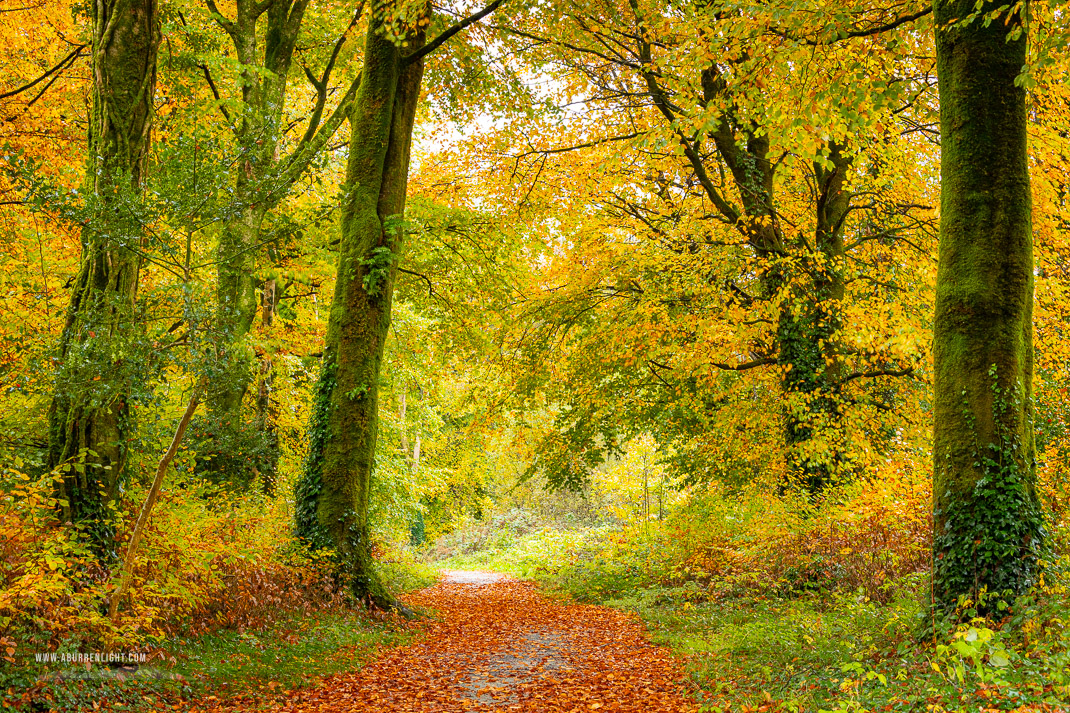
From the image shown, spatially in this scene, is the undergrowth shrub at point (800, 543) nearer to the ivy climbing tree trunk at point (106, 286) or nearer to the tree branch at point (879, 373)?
the tree branch at point (879, 373)

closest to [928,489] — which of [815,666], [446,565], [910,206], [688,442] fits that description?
[815,666]

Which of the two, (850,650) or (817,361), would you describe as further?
(817,361)

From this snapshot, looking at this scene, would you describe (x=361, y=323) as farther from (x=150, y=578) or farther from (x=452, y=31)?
(x=150, y=578)

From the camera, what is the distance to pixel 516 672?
7.68m

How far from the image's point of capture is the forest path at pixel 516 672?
6227mm

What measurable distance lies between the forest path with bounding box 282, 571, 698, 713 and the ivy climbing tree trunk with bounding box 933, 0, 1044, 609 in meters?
2.74

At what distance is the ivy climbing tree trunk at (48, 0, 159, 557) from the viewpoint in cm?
582

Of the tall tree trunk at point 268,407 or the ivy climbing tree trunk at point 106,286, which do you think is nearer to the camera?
the ivy climbing tree trunk at point 106,286

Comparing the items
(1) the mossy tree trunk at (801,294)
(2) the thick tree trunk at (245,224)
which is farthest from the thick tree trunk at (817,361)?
(2) the thick tree trunk at (245,224)

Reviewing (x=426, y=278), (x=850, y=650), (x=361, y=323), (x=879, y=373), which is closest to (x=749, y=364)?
(x=879, y=373)

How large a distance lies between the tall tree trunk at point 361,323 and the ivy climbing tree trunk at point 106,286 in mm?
3327

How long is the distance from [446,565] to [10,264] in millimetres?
22569

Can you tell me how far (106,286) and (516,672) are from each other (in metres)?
5.73

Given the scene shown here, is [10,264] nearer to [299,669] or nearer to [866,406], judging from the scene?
[299,669]
